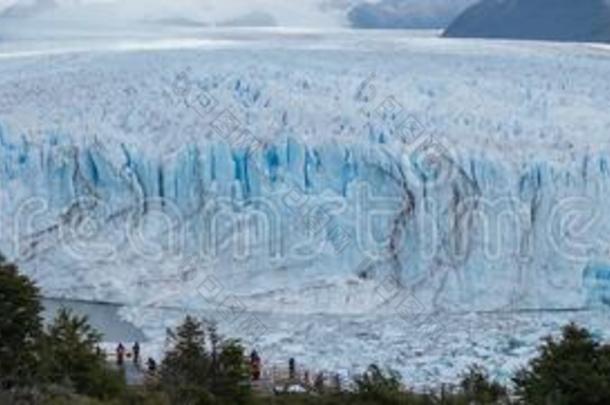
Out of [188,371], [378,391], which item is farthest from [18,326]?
[378,391]

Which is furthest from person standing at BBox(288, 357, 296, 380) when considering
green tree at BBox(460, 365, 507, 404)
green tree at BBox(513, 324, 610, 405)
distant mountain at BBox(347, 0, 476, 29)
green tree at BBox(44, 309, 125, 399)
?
distant mountain at BBox(347, 0, 476, 29)

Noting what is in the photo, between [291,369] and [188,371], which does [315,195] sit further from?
[188,371]

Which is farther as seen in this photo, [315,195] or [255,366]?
[315,195]

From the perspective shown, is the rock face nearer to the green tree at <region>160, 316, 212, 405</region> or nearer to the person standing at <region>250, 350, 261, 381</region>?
the person standing at <region>250, 350, 261, 381</region>

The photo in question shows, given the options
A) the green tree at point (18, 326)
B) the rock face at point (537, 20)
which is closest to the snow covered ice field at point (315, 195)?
the green tree at point (18, 326)

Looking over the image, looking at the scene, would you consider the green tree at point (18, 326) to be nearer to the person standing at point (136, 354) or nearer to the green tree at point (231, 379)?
the green tree at point (231, 379)

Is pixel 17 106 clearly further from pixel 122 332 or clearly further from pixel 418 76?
pixel 418 76

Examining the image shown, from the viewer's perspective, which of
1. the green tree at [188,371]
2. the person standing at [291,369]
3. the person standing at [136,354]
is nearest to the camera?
the green tree at [188,371]
